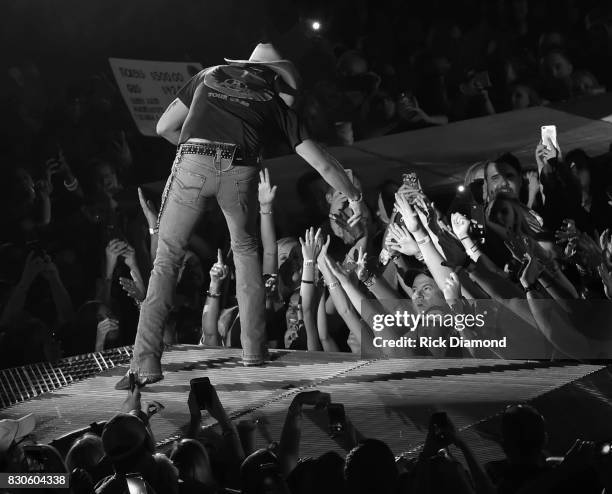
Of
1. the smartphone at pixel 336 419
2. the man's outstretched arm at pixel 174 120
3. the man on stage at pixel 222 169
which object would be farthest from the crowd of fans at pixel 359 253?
the man's outstretched arm at pixel 174 120

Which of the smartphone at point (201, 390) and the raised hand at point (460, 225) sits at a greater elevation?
the raised hand at point (460, 225)

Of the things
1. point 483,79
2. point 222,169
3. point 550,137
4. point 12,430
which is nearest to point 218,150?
point 222,169

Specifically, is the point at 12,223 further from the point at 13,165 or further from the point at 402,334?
the point at 402,334

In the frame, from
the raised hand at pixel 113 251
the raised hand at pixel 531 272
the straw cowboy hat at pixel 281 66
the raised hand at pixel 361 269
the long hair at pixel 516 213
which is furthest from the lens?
the raised hand at pixel 113 251

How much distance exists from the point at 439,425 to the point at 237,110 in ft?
6.18

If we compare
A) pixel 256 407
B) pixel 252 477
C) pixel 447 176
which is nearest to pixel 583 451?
pixel 252 477

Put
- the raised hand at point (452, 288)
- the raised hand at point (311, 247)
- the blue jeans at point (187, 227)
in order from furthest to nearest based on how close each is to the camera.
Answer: the raised hand at point (311, 247), the raised hand at point (452, 288), the blue jeans at point (187, 227)

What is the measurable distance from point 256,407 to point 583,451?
58.9 inches

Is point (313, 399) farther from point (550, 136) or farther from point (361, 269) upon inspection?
point (550, 136)

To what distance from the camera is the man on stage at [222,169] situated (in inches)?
146

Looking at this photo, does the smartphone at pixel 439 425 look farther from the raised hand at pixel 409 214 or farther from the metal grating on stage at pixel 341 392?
the raised hand at pixel 409 214

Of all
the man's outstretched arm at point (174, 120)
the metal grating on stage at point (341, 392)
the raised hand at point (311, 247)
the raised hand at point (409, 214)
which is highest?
the man's outstretched arm at point (174, 120)

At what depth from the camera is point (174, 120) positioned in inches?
153

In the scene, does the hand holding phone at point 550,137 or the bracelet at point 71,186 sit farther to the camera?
the bracelet at point 71,186
